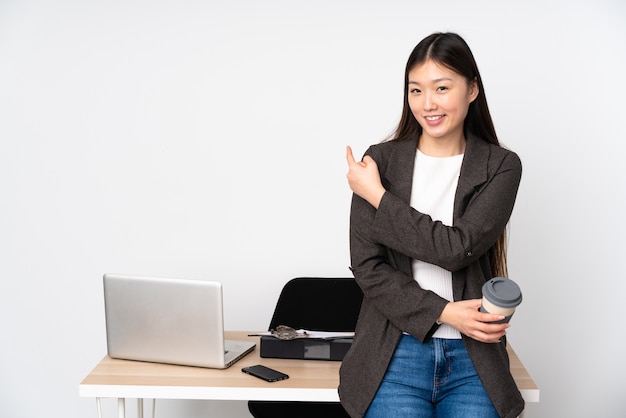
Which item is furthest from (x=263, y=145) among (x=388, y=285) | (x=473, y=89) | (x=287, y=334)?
(x=388, y=285)

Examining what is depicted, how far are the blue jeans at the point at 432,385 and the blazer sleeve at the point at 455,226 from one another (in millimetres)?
209

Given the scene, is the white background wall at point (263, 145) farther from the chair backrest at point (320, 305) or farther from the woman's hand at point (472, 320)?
the woman's hand at point (472, 320)

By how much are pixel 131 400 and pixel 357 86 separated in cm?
187

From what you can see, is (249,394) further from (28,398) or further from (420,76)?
(28,398)

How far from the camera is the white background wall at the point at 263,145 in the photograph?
3.55 meters

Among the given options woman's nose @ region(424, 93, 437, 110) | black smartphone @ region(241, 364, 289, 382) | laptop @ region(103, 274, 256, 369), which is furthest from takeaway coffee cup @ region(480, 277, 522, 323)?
laptop @ region(103, 274, 256, 369)

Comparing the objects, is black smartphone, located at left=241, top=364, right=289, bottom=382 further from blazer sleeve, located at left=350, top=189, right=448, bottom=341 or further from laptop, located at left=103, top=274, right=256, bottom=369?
blazer sleeve, located at left=350, top=189, right=448, bottom=341

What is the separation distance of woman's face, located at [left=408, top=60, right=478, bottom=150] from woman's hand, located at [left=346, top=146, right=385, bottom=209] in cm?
18

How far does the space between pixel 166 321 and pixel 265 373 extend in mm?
344

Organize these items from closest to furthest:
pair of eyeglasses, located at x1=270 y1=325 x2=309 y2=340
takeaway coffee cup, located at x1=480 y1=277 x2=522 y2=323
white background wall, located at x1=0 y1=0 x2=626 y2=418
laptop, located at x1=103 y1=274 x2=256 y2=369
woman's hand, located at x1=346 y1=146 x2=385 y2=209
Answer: takeaway coffee cup, located at x1=480 y1=277 x2=522 y2=323
woman's hand, located at x1=346 y1=146 x2=385 y2=209
laptop, located at x1=103 y1=274 x2=256 y2=369
pair of eyeglasses, located at x1=270 y1=325 x2=309 y2=340
white background wall, located at x1=0 y1=0 x2=626 y2=418

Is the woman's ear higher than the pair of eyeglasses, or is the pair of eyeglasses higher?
the woman's ear

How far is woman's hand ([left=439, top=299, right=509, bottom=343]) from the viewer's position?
1787mm

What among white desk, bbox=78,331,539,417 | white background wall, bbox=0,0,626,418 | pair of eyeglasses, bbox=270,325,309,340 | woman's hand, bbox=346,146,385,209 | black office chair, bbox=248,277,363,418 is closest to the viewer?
woman's hand, bbox=346,146,385,209

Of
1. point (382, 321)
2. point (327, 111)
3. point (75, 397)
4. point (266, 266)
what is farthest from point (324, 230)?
point (382, 321)
